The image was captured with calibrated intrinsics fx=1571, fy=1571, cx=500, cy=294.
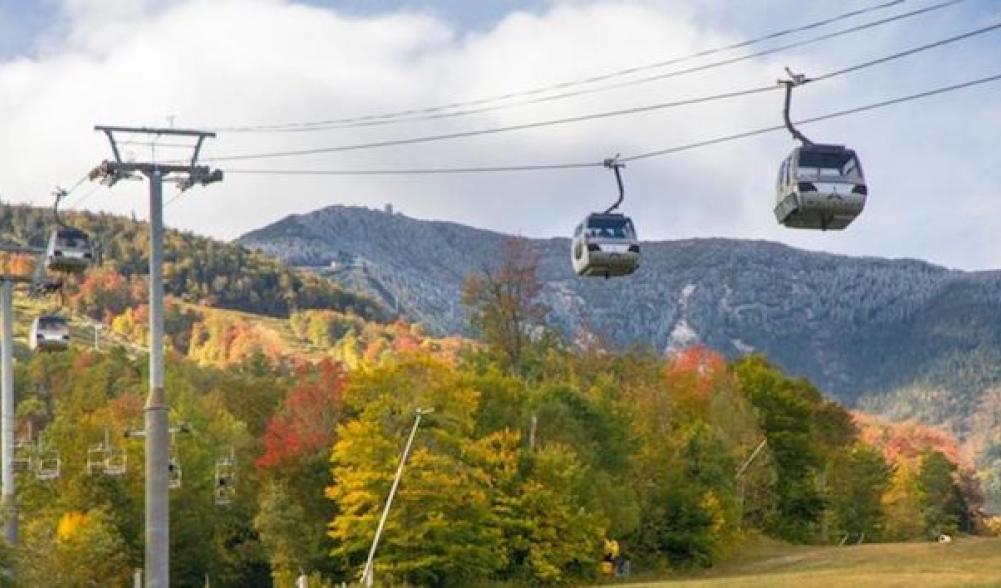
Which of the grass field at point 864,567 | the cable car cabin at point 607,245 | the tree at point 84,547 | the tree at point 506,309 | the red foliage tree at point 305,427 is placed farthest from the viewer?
the tree at point 506,309

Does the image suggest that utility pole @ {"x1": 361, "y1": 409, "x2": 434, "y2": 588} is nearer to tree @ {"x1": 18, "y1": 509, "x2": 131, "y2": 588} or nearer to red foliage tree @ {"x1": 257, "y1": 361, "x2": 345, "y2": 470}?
red foliage tree @ {"x1": 257, "y1": 361, "x2": 345, "y2": 470}

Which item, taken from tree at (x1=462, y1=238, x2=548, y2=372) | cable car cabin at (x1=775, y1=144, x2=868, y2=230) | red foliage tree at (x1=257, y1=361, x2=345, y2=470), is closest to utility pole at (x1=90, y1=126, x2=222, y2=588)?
cable car cabin at (x1=775, y1=144, x2=868, y2=230)

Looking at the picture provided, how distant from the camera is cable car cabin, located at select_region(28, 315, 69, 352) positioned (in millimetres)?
77125

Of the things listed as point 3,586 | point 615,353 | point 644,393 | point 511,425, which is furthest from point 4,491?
point 615,353

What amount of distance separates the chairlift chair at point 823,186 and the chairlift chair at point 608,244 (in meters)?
8.44

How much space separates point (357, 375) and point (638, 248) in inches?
1919

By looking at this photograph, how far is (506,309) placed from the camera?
11938cm

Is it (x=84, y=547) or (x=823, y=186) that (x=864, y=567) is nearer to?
(x=84, y=547)

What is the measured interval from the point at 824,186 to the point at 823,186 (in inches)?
0.9

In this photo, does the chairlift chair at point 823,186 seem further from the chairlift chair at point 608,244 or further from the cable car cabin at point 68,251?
the cable car cabin at point 68,251

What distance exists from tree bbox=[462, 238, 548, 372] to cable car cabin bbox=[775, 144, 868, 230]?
81512 mm

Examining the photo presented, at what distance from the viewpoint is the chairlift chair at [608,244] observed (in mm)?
46062

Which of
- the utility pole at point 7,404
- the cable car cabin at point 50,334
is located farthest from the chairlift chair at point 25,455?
the cable car cabin at point 50,334

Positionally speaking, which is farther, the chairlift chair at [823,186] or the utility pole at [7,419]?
the utility pole at [7,419]
